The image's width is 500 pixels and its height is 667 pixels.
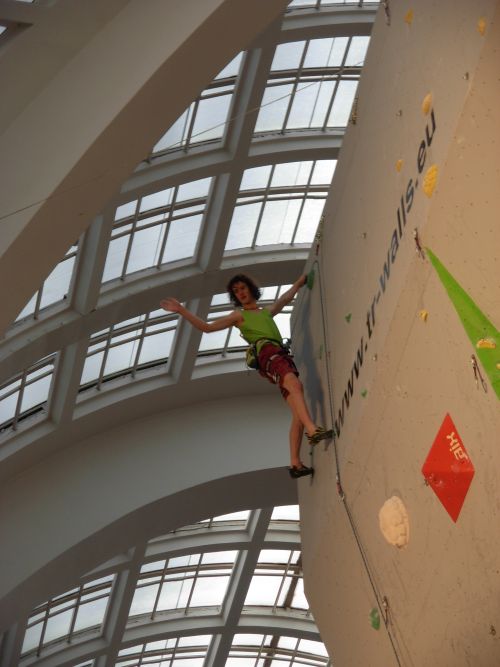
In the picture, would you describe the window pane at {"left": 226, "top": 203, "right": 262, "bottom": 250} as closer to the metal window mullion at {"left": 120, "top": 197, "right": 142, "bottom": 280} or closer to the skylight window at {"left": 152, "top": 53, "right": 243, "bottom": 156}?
the metal window mullion at {"left": 120, "top": 197, "right": 142, "bottom": 280}

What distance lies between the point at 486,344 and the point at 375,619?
388 centimetres

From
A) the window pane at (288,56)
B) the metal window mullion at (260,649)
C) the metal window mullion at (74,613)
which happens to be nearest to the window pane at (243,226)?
the window pane at (288,56)

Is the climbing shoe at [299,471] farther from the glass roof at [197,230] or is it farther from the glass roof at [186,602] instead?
the glass roof at [186,602]

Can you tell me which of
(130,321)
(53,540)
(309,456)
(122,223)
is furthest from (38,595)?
(309,456)

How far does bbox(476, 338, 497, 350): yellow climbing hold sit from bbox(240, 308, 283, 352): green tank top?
550 centimetres

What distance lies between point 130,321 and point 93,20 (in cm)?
1244

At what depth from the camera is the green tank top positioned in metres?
12.3

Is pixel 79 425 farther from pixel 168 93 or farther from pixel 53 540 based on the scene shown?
pixel 168 93

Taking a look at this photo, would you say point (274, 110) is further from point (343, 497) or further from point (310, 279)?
point (343, 497)

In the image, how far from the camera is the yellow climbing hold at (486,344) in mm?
6779

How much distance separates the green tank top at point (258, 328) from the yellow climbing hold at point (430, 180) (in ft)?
16.0

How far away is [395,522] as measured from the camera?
864cm

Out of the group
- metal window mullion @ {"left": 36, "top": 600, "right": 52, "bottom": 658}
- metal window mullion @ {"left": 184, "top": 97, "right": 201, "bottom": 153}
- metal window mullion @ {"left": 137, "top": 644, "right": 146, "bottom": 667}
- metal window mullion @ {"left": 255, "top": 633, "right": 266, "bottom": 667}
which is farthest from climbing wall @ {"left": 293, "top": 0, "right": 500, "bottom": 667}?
metal window mullion @ {"left": 255, "top": 633, "right": 266, "bottom": 667}

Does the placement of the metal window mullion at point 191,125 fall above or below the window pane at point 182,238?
below
